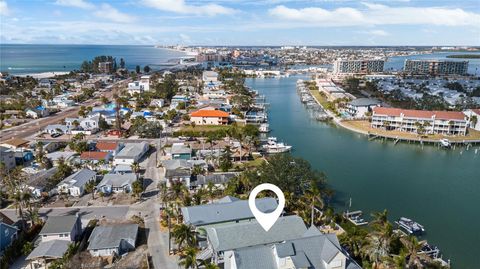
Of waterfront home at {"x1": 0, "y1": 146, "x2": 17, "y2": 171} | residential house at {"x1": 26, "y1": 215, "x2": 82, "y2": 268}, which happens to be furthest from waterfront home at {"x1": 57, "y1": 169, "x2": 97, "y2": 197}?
waterfront home at {"x1": 0, "y1": 146, "x2": 17, "y2": 171}

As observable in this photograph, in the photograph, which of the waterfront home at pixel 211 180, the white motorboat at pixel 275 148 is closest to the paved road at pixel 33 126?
the waterfront home at pixel 211 180

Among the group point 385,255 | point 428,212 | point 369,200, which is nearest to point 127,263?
point 385,255

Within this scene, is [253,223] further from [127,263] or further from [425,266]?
[425,266]

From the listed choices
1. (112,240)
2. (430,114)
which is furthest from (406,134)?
(112,240)

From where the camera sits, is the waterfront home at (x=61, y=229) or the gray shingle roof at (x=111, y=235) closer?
the gray shingle roof at (x=111, y=235)

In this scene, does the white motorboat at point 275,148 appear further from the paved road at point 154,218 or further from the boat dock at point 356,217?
the boat dock at point 356,217

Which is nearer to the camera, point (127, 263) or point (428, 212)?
point (127, 263)

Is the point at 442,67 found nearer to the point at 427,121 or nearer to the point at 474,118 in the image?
the point at 474,118
